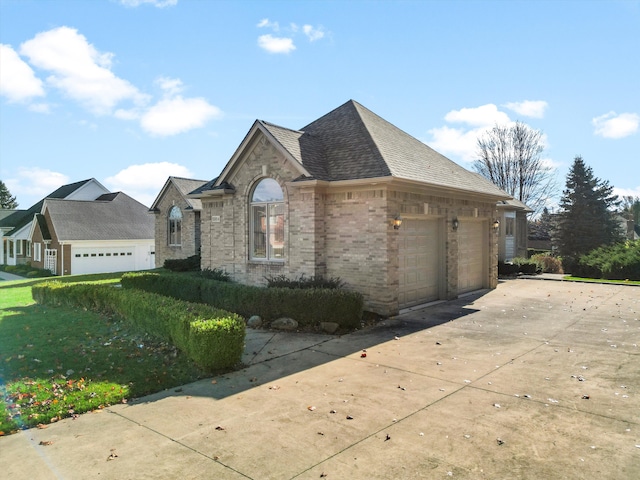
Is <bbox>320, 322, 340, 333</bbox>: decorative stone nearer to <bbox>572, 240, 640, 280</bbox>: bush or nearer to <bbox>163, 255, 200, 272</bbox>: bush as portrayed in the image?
<bbox>163, 255, 200, 272</bbox>: bush

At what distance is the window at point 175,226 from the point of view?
2928 cm

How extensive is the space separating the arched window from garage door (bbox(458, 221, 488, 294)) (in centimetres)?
647

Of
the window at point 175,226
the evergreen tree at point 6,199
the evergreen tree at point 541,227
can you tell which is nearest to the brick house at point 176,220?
the window at point 175,226

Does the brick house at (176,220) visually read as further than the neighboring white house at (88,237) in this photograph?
No

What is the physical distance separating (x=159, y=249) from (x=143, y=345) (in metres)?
22.7

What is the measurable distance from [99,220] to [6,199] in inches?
2167

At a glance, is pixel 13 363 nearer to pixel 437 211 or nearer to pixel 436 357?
pixel 436 357

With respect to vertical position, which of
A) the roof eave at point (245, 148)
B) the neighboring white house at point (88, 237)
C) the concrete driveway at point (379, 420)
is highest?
the roof eave at point (245, 148)

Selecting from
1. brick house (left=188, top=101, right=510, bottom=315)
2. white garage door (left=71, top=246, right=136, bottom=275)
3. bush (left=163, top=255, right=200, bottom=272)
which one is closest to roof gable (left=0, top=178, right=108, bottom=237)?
white garage door (left=71, top=246, right=136, bottom=275)

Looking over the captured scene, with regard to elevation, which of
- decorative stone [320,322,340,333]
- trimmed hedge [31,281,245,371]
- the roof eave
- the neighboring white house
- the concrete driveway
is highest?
the roof eave

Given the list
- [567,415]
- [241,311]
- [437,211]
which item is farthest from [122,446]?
[437,211]

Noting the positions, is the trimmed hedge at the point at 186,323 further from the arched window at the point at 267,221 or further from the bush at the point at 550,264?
the bush at the point at 550,264

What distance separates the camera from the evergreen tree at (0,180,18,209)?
74438 millimetres

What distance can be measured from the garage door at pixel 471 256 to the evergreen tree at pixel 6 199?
82219 mm
